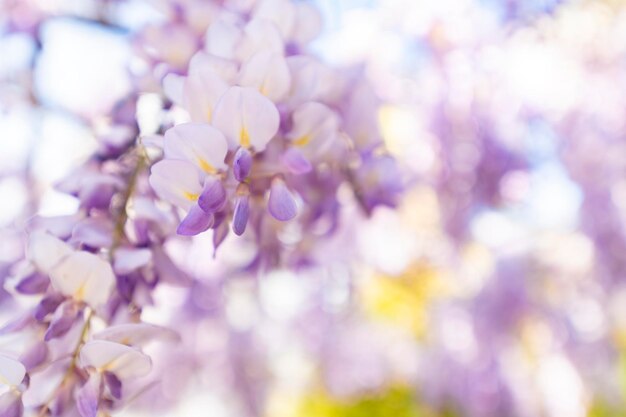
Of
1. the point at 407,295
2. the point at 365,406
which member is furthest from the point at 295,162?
the point at 365,406

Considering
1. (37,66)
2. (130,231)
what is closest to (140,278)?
(130,231)

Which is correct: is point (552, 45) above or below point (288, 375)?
above

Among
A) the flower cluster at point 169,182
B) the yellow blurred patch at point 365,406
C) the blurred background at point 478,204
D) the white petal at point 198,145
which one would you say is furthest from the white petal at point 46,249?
the yellow blurred patch at point 365,406

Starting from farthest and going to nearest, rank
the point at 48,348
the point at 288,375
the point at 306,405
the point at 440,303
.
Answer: the point at 306,405
the point at 288,375
the point at 440,303
the point at 48,348

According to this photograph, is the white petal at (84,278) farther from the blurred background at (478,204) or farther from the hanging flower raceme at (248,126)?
the blurred background at (478,204)

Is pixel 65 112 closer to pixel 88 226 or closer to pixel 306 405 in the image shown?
pixel 88 226

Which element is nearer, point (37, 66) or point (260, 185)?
point (260, 185)

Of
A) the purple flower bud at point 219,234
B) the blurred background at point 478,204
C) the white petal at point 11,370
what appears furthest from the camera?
the blurred background at point 478,204

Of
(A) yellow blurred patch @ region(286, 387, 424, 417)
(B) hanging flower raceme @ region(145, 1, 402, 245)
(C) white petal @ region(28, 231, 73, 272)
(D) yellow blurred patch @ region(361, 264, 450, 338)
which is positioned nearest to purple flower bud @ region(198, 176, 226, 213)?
(B) hanging flower raceme @ region(145, 1, 402, 245)
